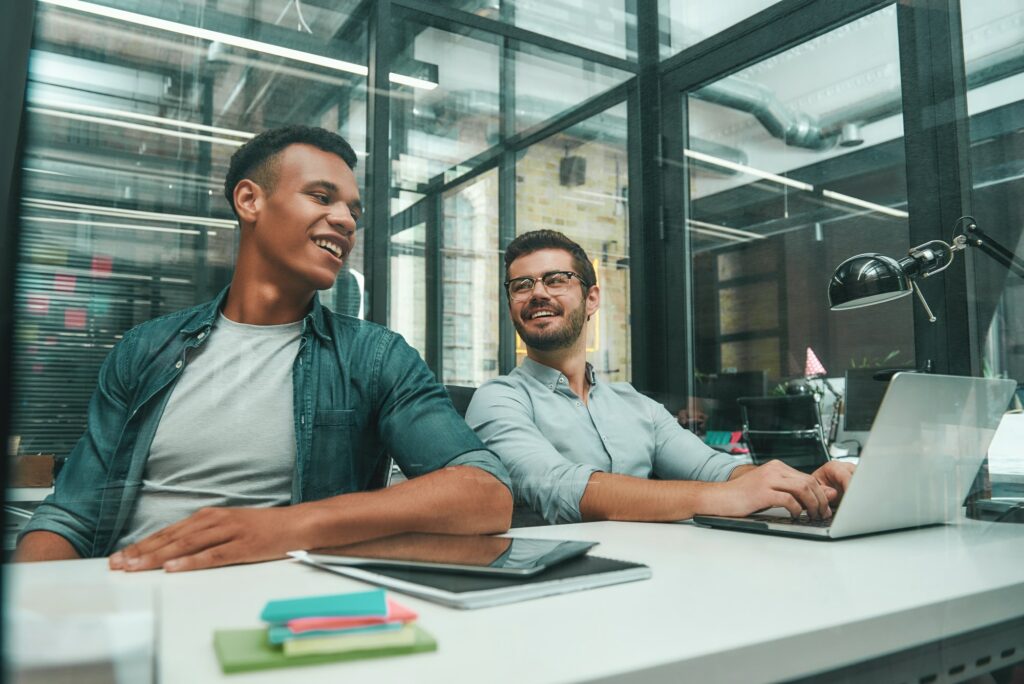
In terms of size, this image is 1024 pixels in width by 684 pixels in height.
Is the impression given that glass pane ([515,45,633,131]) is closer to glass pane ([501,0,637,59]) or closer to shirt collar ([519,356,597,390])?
glass pane ([501,0,637,59])

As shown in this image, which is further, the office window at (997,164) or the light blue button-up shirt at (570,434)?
the office window at (997,164)

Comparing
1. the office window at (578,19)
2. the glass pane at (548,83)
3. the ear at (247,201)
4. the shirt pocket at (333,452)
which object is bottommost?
the shirt pocket at (333,452)

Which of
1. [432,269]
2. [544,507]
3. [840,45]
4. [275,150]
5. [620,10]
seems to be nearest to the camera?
[544,507]

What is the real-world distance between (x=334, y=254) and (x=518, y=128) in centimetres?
73

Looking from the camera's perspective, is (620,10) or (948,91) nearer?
(948,91)

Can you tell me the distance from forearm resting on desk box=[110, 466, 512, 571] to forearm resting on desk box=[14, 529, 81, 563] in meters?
0.09

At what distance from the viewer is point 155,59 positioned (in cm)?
147

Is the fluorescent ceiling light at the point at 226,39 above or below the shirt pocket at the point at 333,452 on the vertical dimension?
above

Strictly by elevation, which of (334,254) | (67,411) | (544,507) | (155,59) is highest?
(155,59)

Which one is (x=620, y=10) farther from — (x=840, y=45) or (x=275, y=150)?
(x=275, y=150)

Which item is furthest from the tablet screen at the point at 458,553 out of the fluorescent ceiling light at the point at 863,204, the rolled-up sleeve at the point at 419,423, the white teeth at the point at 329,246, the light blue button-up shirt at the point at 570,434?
the fluorescent ceiling light at the point at 863,204

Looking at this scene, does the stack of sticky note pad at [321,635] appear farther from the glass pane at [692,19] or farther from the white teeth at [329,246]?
the glass pane at [692,19]

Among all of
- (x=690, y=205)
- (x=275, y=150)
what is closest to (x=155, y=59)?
(x=275, y=150)

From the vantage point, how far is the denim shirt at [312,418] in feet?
4.07
